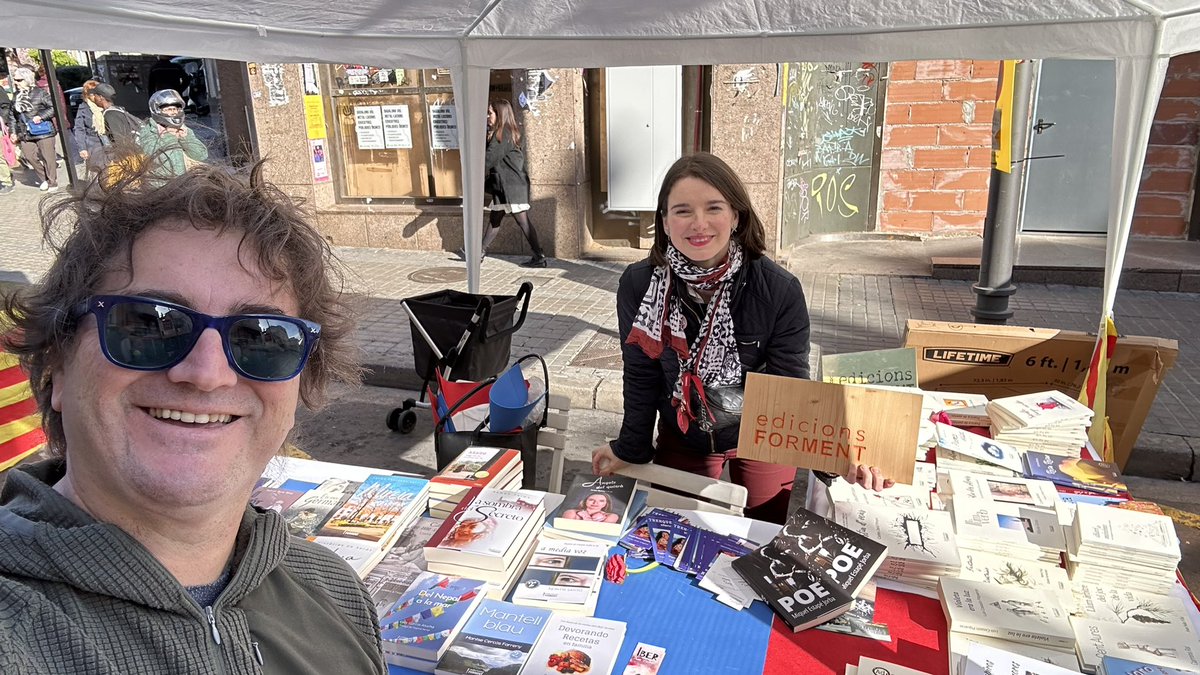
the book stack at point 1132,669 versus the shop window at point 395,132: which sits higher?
the shop window at point 395,132

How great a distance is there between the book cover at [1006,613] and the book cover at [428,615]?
1.29 meters

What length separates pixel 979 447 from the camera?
2.81 metres

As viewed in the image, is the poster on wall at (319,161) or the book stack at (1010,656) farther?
the poster on wall at (319,161)

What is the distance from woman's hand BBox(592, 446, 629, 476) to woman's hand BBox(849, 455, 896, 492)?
900mm

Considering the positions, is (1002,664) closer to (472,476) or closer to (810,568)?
(810,568)

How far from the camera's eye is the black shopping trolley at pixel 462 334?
428 cm

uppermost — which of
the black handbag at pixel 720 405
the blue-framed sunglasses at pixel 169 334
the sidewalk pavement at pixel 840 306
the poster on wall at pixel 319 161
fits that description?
the poster on wall at pixel 319 161

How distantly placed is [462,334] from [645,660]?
2.75 metres

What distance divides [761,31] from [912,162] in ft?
20.9

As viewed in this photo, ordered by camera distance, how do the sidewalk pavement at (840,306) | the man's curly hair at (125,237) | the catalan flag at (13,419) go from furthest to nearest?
the sidewalk pavement at (840,306)
the catalan flag at (13,419)
the man's curly hair at (125,237)

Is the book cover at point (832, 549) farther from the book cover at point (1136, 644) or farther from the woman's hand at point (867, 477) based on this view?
the book cover at point (1136, 644)

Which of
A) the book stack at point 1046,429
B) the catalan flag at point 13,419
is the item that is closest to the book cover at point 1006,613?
the book stack at point 1046,429

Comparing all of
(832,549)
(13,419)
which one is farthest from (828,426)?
(13,419)

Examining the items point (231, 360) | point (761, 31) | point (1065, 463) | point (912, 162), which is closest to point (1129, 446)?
point (1065, 463)
